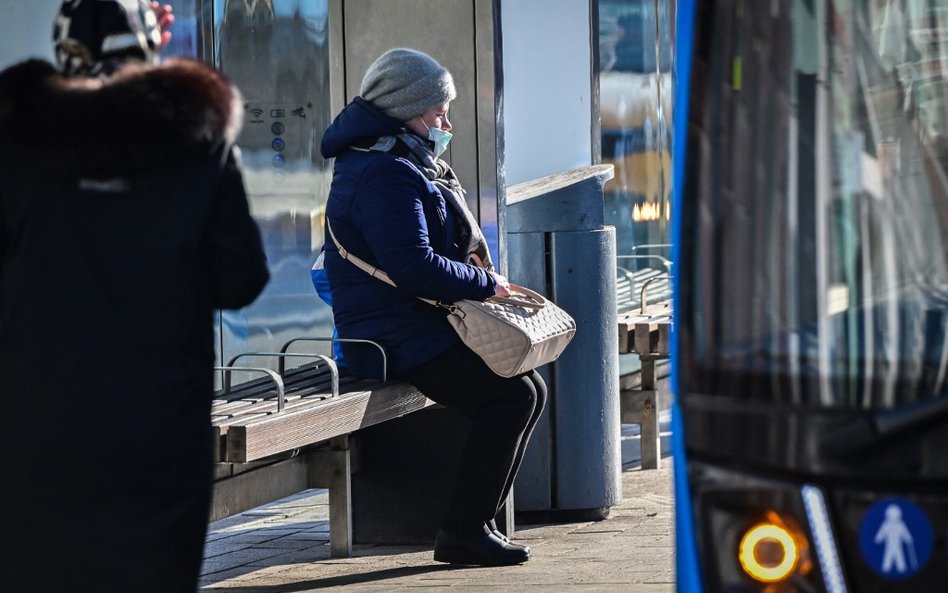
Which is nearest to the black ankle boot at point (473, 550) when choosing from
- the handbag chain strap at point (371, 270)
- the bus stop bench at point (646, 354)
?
the handbag chain strap at point (371, 270)

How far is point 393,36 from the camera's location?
256 inches

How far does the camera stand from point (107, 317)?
331 centimetres

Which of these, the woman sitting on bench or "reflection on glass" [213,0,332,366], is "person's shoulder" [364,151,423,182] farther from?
"reflection on glass" [213,0,332,366]

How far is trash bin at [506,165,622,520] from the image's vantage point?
688 cm

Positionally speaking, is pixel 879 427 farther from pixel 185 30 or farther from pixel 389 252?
pixel 185 30

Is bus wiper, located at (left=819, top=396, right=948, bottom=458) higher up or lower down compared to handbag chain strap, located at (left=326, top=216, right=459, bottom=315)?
lower down

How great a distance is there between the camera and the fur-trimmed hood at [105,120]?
3.31 meters

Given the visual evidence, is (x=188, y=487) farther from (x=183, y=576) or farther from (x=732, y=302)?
(x=732, y=302)

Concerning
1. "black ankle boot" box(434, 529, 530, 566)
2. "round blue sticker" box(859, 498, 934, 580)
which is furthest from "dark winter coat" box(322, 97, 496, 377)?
"round blue sticker" box(859, 498, 934, 580)

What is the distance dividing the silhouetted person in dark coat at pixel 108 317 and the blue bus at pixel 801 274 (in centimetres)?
90

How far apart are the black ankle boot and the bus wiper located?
3110mm

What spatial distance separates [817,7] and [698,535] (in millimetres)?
968

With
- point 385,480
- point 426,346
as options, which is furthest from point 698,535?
point 385,480

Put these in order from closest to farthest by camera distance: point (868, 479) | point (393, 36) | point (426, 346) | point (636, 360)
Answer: point (868, 479) < point (426, 346) < point (393, 36) < point (636, 360)
